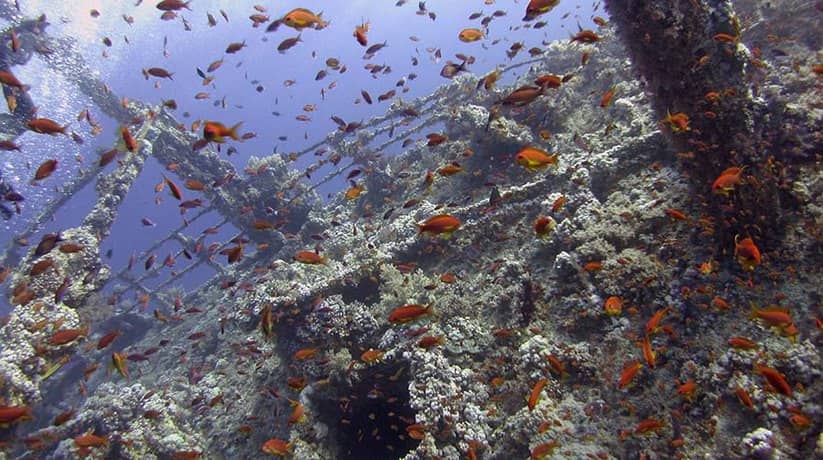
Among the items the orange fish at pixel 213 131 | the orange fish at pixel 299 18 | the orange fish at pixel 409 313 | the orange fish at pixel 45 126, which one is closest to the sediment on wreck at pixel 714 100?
the orange fish at pixel 409 313

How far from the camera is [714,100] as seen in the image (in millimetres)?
4863

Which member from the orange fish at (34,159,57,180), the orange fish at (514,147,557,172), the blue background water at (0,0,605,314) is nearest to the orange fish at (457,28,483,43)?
the blue background water at (0,0,605,314)

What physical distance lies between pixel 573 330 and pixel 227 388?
831 centimetres

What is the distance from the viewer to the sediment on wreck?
480 cm

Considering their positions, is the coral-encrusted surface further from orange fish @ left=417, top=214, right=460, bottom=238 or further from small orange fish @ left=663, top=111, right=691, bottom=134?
orange fish @ left=417, top=214, right=460, bottom=238

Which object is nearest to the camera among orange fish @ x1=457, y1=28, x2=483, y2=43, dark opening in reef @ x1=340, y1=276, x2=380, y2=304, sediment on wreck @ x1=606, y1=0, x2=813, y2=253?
sediment on wreck @ x1=606, y1=0, x2=813, y2=253

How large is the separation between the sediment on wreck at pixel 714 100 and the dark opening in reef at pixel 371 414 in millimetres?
5053

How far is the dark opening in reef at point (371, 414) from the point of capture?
272 inches

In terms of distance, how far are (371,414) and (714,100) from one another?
257 inches

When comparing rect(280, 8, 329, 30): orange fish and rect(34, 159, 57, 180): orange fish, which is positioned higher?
rect(280, 8, 329, 30): orange fish

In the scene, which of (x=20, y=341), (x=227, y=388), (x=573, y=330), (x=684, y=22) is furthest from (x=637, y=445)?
(x=20, y=341)

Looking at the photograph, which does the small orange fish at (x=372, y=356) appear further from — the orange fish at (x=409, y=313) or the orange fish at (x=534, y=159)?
the orange fish at (x=534, y=159)

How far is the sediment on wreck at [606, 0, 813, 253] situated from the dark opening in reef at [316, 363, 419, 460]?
16.6ft

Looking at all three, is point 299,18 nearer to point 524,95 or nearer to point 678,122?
point 524,95
